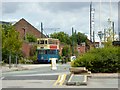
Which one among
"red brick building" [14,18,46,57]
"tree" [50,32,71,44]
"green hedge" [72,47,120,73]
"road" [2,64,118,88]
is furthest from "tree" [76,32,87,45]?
"road" [2,64,118,88]

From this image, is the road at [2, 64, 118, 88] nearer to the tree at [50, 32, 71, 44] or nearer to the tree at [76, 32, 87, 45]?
the tree at [50, 32, 71, 44]

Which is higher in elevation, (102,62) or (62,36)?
(62,36)

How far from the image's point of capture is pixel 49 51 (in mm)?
60375

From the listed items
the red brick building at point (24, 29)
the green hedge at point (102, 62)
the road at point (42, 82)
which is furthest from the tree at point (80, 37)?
the road at point (42, 82)

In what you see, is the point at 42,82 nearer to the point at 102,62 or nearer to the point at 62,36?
the point at 102,62

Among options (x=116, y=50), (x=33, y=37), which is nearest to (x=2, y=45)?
(x=116, y=50)

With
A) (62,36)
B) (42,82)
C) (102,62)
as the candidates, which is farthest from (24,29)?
(42,82)

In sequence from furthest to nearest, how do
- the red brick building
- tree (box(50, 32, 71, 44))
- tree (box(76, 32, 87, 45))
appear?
tree (box(76, 32, 87, 45)) < tree (box(50, 32, 71, 44)) < the red brick building

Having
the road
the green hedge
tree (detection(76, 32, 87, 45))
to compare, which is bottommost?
the road

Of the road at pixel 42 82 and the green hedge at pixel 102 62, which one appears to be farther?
the green hedge at pixel 102 62

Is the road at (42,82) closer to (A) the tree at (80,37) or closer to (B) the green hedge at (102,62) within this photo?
(B) the green hedge at (102,62)

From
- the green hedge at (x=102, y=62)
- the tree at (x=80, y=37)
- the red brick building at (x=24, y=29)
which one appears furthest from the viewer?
the tree at (x=80, y=37)

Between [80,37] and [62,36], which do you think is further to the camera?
[80,37]

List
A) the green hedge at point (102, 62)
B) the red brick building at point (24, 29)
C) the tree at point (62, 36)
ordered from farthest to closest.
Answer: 1. the tree at point (62, 36)
2. the red brick building at point (24, 29)
3. the green hedge at point (102, 62)
